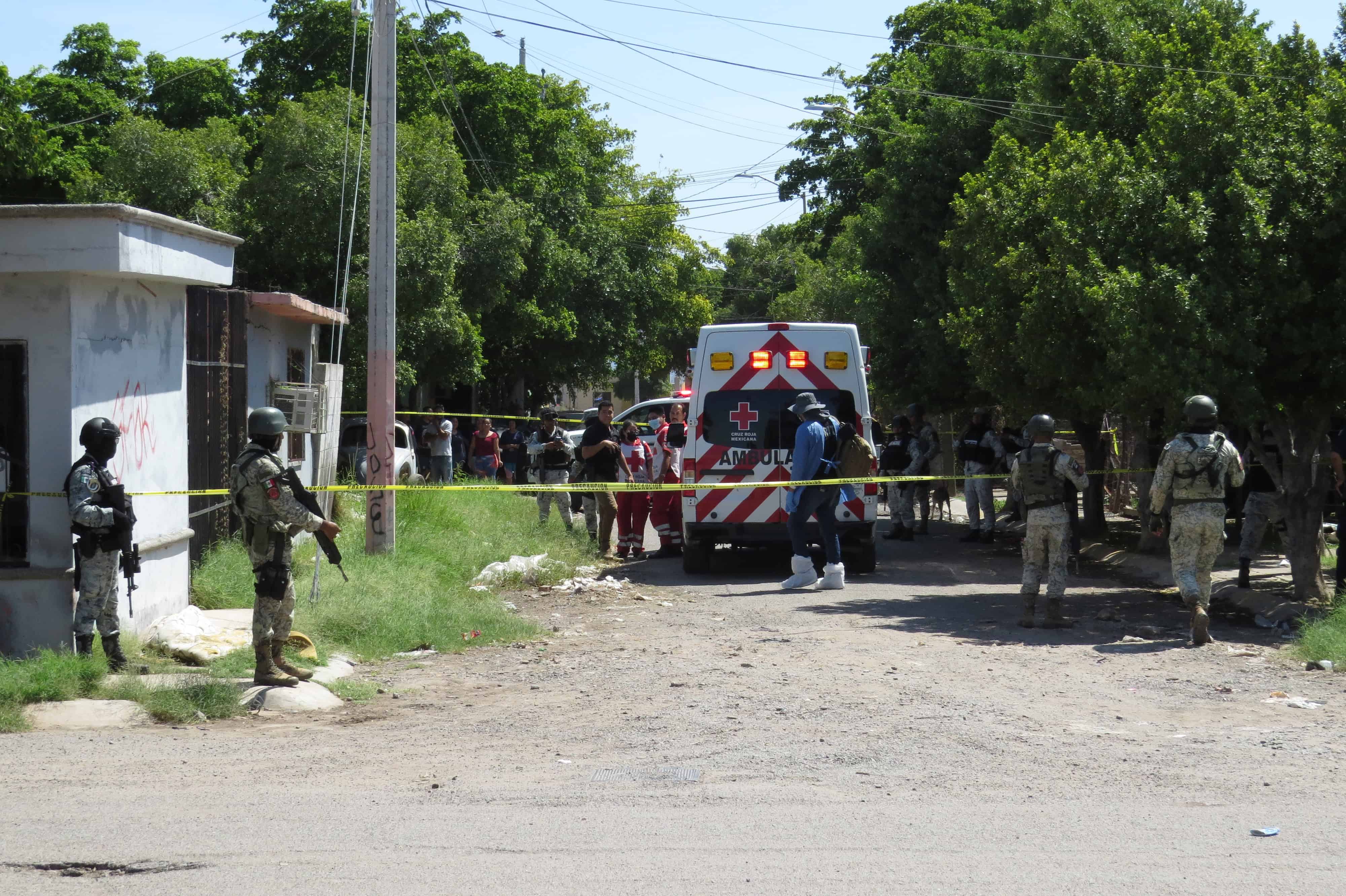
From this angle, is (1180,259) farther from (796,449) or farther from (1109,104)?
(1109,104)

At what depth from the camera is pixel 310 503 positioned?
801 centimetres

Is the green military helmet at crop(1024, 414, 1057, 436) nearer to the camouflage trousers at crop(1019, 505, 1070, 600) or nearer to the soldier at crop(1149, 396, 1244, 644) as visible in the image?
the camouflage trousers at crop(1019, 505, 1070, 600)

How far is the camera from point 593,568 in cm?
1451

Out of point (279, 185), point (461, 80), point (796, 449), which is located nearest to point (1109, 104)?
point (796, 449)

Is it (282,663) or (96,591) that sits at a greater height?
(96,591)

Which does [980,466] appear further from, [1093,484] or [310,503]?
[310,503]

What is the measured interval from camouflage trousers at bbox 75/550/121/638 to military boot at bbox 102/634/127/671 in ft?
0.22

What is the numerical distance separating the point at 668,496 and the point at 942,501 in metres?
7.27

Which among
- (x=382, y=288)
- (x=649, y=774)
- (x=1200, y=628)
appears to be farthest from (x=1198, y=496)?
(x=382, y=288)

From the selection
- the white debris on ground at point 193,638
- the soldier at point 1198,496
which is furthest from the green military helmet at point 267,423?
the soldier at point 1198,496

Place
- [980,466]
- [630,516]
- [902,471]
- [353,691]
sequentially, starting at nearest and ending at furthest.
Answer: [353,691], [630,516], [980,466], [902,471]

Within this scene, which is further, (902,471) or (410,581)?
(902,471)

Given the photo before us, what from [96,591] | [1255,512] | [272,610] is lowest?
[272,610]

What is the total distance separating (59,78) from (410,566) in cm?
3024
